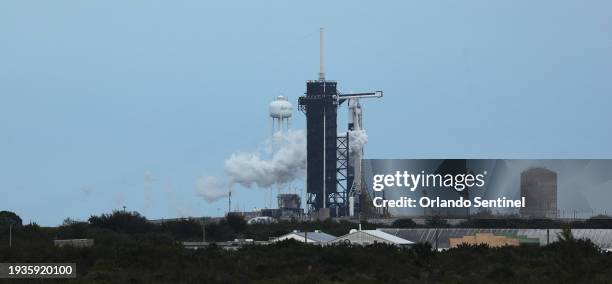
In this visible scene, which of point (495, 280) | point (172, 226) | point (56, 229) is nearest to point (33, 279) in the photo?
point (495, 280)

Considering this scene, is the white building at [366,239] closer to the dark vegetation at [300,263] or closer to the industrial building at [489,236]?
the dark vegetation at [300,263]

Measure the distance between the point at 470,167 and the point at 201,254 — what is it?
7763 centimetres

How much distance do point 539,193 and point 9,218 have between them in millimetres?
63635

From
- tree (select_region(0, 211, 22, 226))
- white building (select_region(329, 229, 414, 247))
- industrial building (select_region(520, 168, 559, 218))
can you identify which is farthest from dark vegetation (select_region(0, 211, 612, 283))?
industrial building (select_region(520, 168, 559, 218))

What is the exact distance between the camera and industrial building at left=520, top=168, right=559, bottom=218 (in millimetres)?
182750

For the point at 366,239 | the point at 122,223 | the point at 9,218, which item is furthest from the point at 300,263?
the point at 9,218

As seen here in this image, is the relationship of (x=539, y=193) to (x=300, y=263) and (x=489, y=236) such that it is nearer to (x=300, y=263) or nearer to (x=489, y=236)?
(x=489, y=236)

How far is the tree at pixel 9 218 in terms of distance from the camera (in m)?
179

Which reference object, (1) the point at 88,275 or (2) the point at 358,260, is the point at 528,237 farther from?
(1) the point at 88,275

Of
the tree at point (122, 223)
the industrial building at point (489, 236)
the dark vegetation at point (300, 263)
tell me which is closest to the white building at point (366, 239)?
the dark vegetation at point (300, 263)

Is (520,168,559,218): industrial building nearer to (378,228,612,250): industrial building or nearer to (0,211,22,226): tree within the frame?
(378,228,612,250): industrial building

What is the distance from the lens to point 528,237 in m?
154

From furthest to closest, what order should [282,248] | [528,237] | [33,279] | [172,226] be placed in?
[172,226], [528,237], [282,248], [33,279]

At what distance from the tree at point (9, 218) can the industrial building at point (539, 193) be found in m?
59.5
